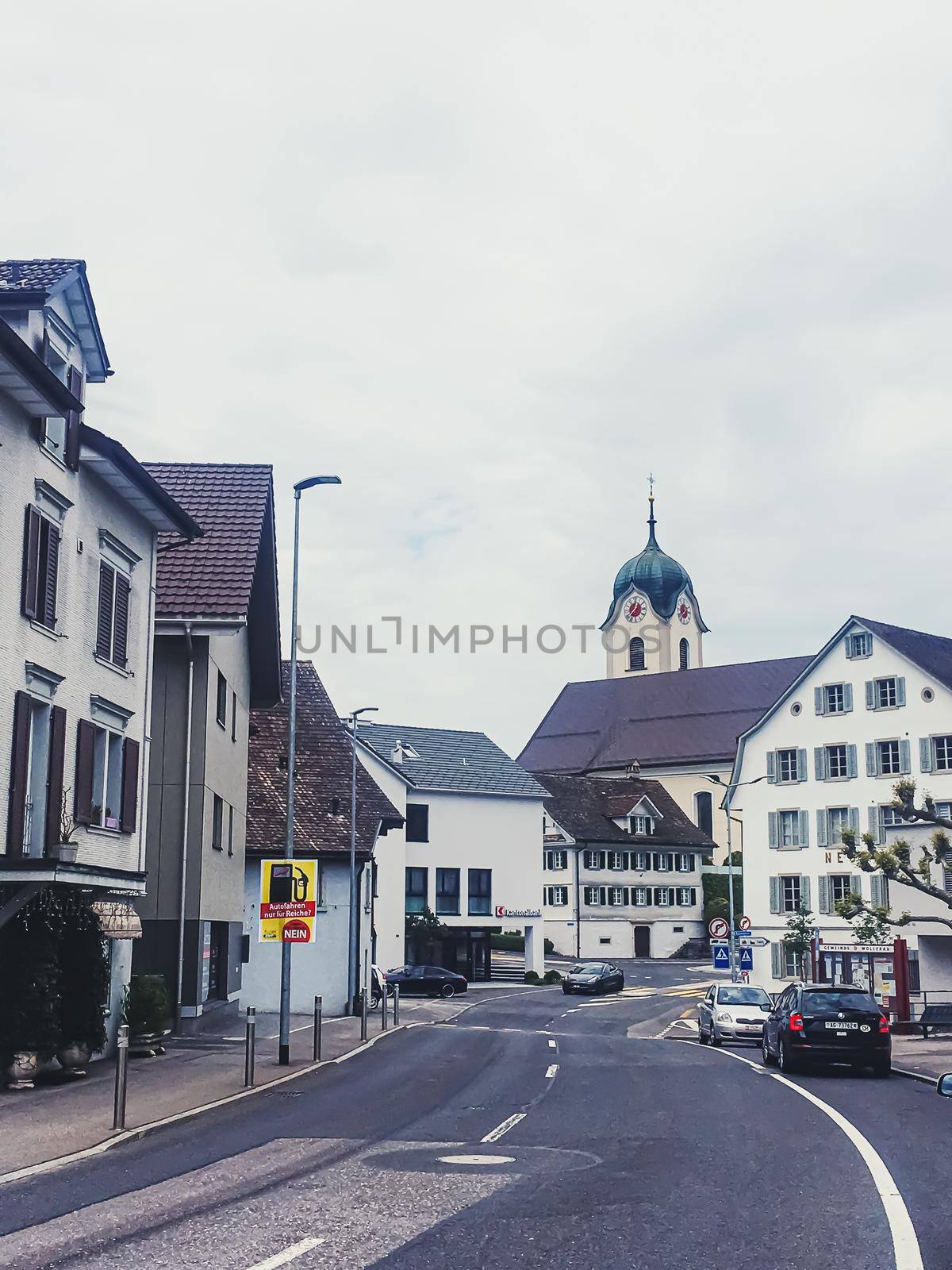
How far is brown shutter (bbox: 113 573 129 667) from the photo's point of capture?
1003 inches

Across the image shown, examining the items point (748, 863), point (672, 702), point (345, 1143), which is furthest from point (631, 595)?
point (345, 1143)

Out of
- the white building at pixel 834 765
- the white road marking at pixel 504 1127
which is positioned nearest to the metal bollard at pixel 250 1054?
the white road marking at pixel 504 1127

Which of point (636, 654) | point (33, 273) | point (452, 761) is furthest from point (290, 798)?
point (636, 654)

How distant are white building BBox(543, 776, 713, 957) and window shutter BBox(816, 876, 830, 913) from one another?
32695 mm

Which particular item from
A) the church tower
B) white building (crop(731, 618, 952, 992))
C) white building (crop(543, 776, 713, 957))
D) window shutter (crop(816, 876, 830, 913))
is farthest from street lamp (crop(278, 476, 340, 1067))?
the church tower

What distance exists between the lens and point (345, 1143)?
13.9 meters

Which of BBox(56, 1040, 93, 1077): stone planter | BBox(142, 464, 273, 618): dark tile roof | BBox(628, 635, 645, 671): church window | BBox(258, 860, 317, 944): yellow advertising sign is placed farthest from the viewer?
BBox(628, 635, 645, 671): church window

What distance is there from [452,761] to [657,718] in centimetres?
4418

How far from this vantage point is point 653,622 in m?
137

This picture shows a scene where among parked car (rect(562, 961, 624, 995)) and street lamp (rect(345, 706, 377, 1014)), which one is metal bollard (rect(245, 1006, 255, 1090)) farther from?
parked car (rect(562, 961, 624, 995))

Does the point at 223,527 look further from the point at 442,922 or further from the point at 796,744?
the point at 442,922

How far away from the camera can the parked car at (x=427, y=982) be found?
206 ft

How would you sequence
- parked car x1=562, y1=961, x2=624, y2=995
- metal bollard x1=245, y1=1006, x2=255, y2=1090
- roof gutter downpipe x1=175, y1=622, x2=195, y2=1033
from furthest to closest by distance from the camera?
parked car x1=562, y1=961, x2=624, y2=995, roof gutter downpipe x1=175, y1=622, x2=195, y2=1033, metal bollard x1=245, y1=1006, x2=255, y2=1090

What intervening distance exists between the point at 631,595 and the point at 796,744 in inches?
3066
